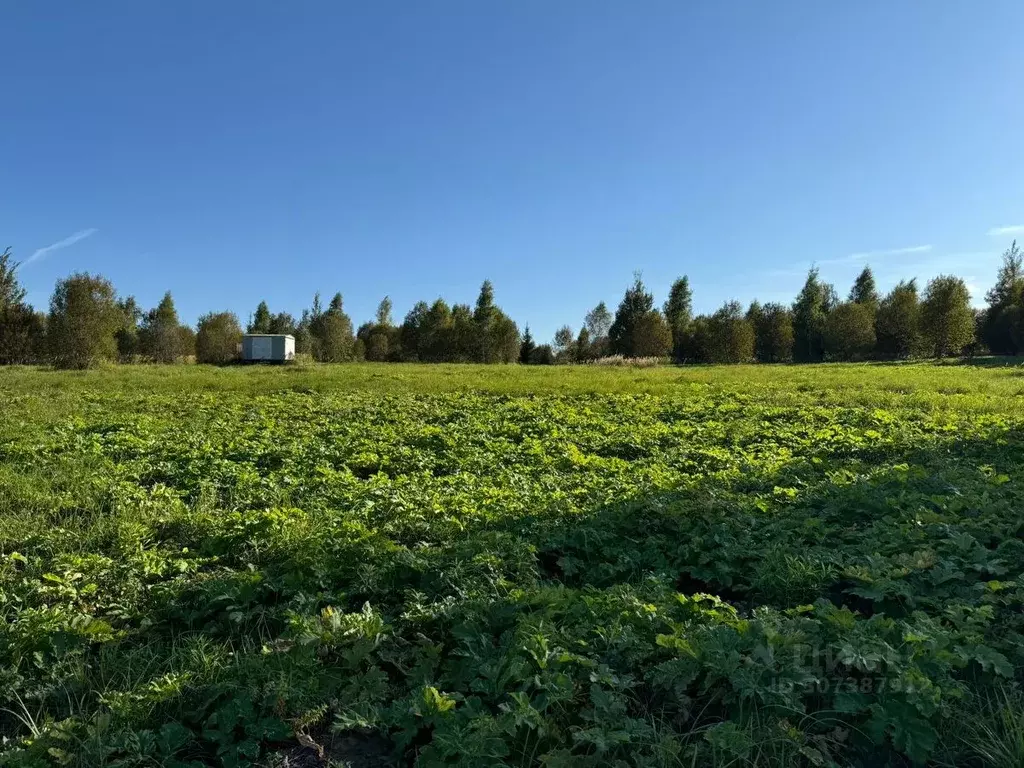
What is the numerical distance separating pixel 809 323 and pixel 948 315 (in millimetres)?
15134

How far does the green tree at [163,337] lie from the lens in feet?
166

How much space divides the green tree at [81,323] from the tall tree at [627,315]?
4281 cm

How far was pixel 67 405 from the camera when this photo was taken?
43.1 feet

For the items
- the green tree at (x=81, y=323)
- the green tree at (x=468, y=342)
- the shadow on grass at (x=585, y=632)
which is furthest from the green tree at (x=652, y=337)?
the shadow on grass at (x=585, y=632)

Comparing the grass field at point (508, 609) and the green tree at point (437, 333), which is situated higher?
the green tree at point (437, 333)

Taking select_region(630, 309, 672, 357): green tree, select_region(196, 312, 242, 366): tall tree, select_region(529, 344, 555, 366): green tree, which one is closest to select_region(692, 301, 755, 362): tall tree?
select_region(630, 309, 672, 357): green tree

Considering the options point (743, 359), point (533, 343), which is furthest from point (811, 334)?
point (533, 343)

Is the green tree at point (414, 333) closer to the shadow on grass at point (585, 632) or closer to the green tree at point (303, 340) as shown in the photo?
the green tree at point (303, 340)

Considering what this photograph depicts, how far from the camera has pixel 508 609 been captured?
Answer: 3.44m

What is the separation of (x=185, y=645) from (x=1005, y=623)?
4.65 meters

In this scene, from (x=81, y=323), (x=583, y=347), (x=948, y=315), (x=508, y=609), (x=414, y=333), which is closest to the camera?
(x=508, y=609)

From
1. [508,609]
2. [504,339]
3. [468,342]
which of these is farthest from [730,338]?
[508,609]

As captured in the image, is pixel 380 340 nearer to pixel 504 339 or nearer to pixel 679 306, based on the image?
pixel 504 339

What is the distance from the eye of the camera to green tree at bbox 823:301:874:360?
164 ft
